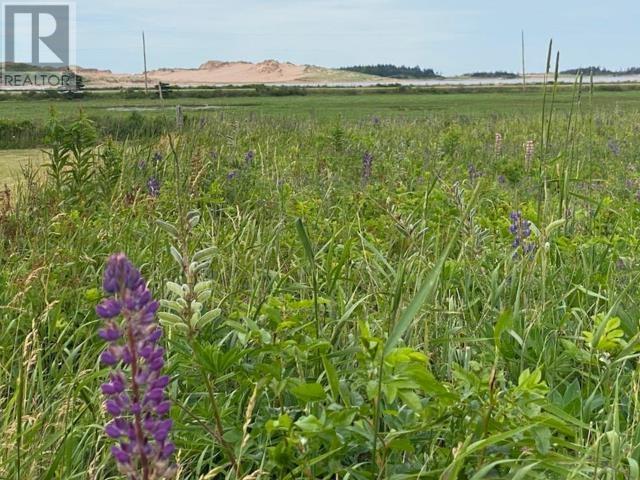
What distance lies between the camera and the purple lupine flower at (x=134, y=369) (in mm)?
667

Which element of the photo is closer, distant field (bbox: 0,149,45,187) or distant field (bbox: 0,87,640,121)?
distant field (bbox: 0,149,45,187)

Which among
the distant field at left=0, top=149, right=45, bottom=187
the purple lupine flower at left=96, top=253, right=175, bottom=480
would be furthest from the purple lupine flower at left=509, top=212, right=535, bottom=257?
the distant field at left=0, top=149, right=45, bottom=187

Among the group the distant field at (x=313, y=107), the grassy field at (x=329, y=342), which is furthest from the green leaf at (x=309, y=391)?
the distant field at (x=313, y=107)

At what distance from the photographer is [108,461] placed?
149 centimetres

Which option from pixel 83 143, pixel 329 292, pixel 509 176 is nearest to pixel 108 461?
pixel 329 292

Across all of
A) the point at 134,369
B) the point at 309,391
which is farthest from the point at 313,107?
the point at 134,369

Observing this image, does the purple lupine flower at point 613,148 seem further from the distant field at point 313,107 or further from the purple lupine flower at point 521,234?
the purple lupine flower at point 521,234

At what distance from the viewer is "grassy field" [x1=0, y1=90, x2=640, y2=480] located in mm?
1221

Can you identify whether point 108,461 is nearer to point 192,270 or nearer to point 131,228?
point 192,270

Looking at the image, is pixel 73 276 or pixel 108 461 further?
pixel 73 276

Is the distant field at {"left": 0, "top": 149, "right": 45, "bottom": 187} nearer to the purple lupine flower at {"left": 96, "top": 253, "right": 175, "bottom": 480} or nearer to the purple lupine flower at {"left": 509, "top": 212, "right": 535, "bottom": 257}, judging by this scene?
the purple lupine flower at {"left": 509, "top": 212, "right": 535, "bottom": 257}

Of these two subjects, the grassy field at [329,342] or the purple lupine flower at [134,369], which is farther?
the grassy field at [329,342]

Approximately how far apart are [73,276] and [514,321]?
163 cm

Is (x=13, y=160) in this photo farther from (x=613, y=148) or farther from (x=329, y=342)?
(x=329, y=342)
